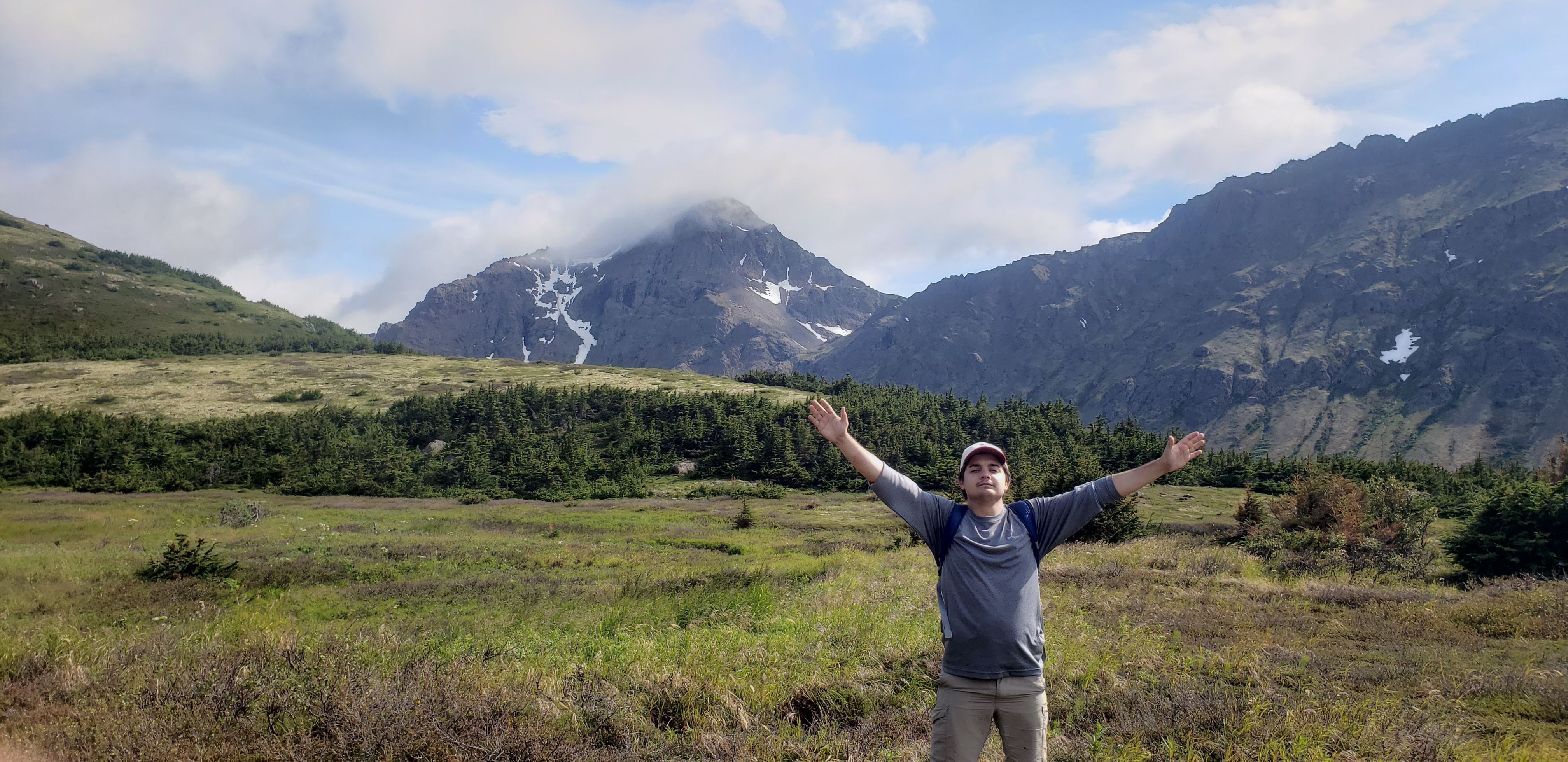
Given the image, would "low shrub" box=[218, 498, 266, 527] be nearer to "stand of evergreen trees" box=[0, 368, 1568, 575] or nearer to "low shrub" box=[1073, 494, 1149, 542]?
"stand of evergreen trees" box=[0, 368, 1568, 575]

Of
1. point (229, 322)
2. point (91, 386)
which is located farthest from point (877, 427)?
point (229, 322)

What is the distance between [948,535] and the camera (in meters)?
4.90

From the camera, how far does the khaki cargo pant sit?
4562 millimetres

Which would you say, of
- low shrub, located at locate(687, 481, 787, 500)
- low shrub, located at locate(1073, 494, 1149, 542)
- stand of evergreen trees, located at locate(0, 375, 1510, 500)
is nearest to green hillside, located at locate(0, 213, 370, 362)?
stand of evergreen trees, located at locate(0, 375, 1510, 500)

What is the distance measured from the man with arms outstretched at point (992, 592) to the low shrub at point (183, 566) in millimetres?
22513

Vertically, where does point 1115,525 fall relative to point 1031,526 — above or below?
below

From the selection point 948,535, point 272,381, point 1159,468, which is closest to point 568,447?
point 272,381

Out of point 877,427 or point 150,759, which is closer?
point 150,759

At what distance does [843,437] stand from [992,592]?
1.54m

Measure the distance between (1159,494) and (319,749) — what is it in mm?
76206

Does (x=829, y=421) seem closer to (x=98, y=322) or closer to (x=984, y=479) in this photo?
(x=984, y=479)

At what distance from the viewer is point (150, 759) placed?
18.9 feet

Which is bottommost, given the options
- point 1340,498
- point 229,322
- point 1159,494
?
point 1159,494

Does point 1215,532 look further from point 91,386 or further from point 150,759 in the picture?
point 91,386
